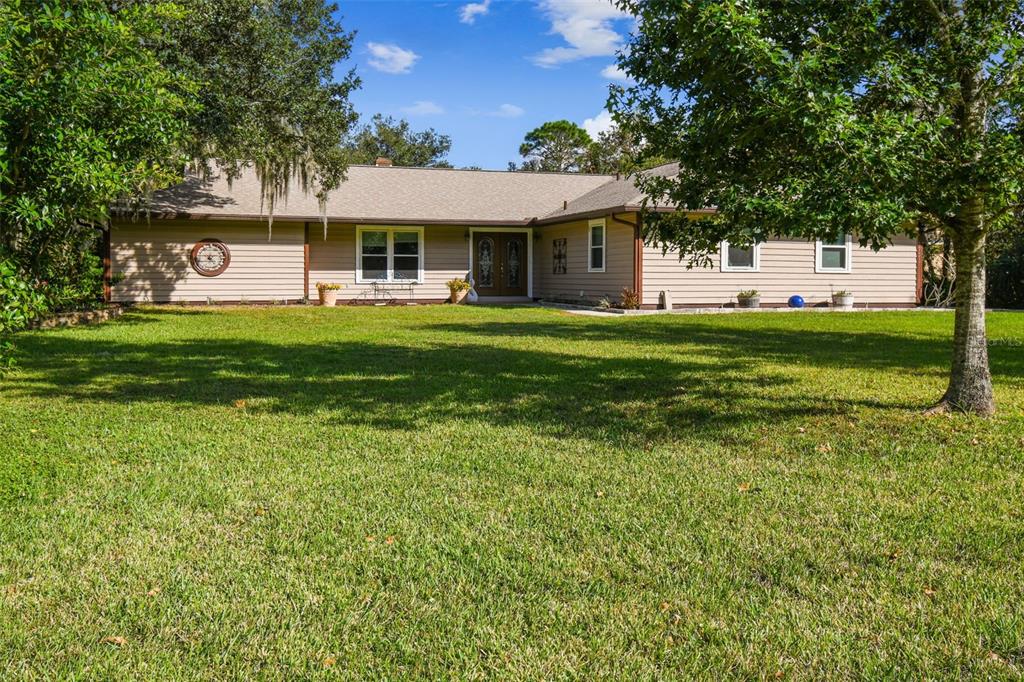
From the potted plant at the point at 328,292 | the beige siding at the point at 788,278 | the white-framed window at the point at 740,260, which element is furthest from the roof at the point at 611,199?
the potted plant at the point at 328,292

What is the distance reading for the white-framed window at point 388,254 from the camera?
2245cm

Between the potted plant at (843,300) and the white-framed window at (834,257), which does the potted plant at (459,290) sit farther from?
the potted plant at (843,300)

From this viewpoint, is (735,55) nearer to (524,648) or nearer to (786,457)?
(786,457)

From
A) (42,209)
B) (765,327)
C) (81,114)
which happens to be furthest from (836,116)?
(765,327)

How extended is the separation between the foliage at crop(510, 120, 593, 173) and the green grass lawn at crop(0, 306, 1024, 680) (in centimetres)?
5087

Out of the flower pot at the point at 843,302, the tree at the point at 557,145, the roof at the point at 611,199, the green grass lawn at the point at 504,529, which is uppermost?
the tree at the point at 557,145

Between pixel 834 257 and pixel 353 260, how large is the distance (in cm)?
1327

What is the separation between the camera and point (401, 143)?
59.8m

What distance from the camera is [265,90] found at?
56.5 feet

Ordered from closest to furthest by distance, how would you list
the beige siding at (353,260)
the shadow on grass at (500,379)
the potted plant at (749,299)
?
the shadow on grass at (500,379) < the potted plant at (749,299) < the beige siding at (353,260)

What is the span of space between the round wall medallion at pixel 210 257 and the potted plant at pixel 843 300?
1610 cm

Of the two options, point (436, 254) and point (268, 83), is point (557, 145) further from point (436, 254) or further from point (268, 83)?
point (268, 83)

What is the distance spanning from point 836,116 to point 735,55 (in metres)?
0.77

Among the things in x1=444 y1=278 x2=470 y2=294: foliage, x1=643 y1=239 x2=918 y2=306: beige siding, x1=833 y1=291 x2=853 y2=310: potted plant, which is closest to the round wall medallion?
x1=444 y1=278 x2=470 y2=294: foliage
